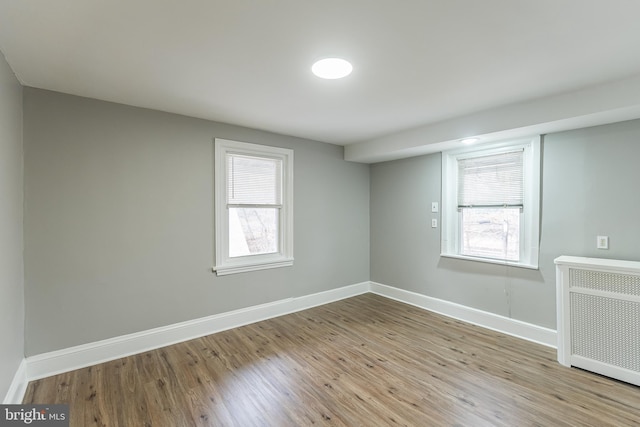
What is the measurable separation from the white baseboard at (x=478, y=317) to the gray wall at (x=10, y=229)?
4.05m

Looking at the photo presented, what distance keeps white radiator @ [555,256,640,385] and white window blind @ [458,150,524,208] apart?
89cm

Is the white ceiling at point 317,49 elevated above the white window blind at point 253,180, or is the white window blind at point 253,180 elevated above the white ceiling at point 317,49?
the white ceiling at point 317,49

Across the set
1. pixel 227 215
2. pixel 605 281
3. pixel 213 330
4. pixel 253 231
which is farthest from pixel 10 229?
pixel 605 281

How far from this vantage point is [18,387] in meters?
2.04

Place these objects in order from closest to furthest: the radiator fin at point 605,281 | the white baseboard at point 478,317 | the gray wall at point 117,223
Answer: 1. the radiator fin at point 605,281
2. the gray wall at point 117,223
3. the white baseboard at point 478,317

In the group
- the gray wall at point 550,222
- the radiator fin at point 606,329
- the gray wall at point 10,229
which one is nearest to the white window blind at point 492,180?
the gray wall at point 550,222

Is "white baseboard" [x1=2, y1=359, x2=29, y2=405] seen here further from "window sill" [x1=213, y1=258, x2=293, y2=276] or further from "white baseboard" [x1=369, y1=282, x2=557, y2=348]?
"white baseboard" [x1=369, y1=282, x2=557, y2=348]

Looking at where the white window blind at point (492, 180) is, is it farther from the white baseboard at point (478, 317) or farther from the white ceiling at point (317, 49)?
the white baseboard at point (478, 317)

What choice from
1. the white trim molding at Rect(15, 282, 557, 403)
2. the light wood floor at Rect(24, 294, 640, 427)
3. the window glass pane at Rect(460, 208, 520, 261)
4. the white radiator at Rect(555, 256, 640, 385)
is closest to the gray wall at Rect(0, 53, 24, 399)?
the white trim molding at Rect(15, 282, 557, 403)

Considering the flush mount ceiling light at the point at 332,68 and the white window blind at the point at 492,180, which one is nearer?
the flush mount ceiling light at the point at 332,68

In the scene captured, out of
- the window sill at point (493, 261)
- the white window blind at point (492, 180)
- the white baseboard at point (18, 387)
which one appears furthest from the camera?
the white window blind at point (492, 180)

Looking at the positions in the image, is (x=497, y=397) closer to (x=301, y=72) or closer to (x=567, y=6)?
(x=567, y=6)

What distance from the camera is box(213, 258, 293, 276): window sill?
3246 mm

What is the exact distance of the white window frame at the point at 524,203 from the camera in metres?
2.98
